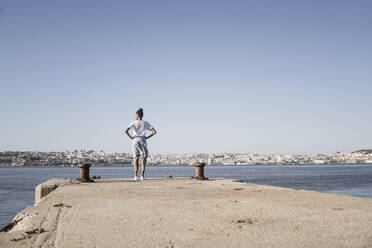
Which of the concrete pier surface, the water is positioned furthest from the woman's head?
the water

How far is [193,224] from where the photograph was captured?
3.63 meters

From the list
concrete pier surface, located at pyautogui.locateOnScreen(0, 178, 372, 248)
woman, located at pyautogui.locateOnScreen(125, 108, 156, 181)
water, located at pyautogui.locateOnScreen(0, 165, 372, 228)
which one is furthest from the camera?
water, located at pyautogui.locateOnScreen(0, 165, 372, 228)

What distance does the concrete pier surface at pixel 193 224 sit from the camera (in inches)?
114

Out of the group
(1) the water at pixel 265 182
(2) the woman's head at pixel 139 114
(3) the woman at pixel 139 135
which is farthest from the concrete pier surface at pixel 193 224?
(1) the water at pixel 265 182

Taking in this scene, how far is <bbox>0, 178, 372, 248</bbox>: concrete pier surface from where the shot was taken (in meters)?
2.90

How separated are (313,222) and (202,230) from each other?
1.19m

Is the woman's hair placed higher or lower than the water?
higher

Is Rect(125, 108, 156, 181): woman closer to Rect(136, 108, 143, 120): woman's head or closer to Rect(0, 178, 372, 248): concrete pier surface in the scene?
Rect(136, 108, 143, 120): woman's head

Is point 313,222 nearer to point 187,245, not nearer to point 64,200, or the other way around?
point 187,245

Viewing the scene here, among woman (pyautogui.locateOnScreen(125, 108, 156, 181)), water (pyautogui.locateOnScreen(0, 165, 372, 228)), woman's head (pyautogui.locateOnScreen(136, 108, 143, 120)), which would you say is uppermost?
woman's head (pyautogui.locateOnScreen(136, 108, 143, 120))

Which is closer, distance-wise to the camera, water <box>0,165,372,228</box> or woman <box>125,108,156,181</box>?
woman <box>125,108,156,181</box>

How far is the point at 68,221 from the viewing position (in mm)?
3756

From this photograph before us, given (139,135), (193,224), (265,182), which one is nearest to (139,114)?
(139,135)

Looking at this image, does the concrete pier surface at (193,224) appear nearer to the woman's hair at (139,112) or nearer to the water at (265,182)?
the woman's hair at (139,112)
